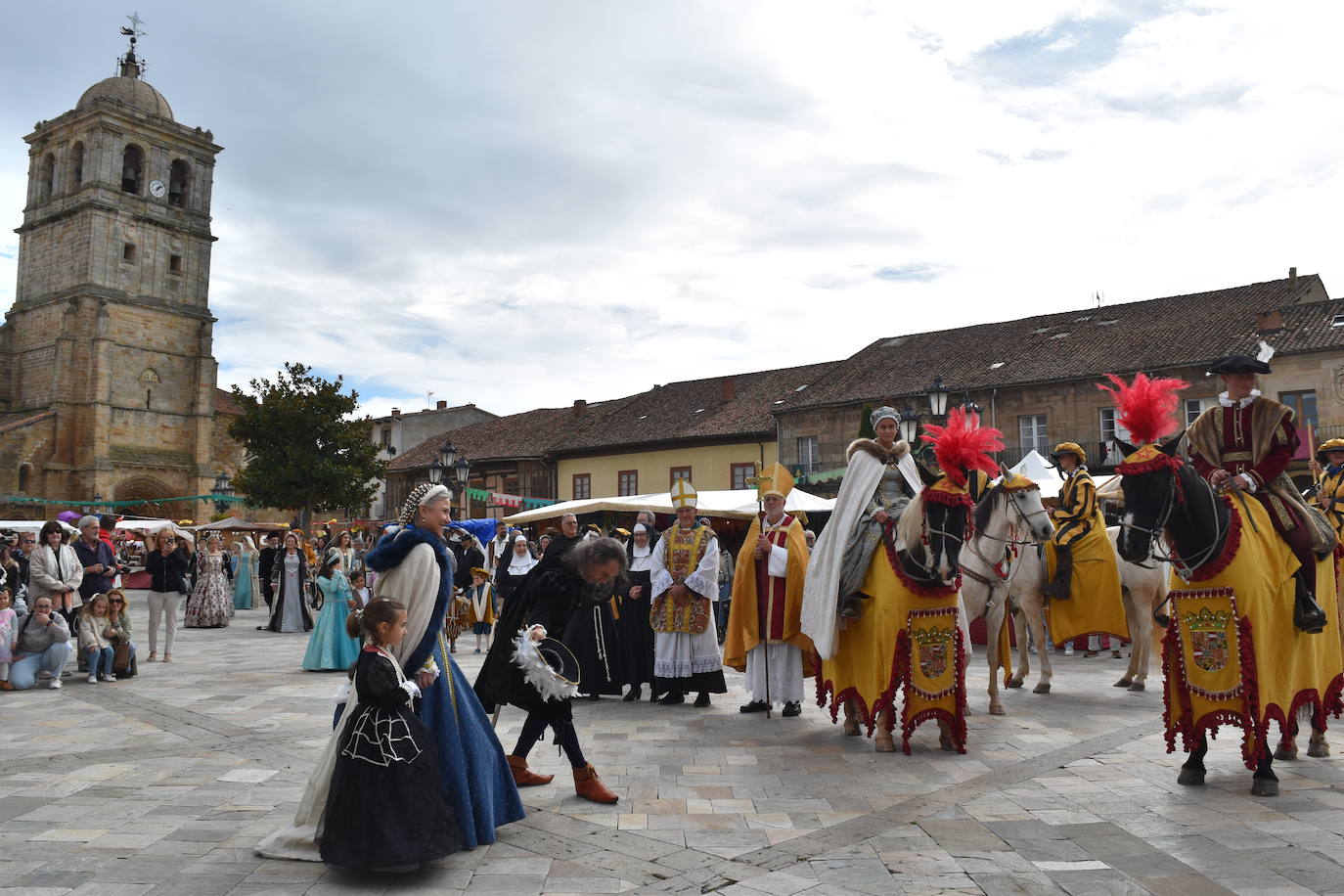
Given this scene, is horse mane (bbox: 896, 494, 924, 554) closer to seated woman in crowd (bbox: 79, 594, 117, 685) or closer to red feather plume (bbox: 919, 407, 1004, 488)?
red feather plume (bbox: 919, 407, 1004, 488)

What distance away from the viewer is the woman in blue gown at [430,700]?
4297 millimetres

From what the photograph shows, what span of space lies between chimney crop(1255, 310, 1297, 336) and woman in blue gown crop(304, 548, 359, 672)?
28.5 meters

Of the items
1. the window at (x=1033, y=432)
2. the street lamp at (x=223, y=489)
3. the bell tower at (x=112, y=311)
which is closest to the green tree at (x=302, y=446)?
the street lamp at (x=223, y=489)

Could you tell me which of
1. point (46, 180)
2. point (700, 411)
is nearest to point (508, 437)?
point (700, 411)

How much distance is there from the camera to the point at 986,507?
7.89 m

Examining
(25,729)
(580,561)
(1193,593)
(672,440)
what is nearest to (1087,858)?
(1193,593)

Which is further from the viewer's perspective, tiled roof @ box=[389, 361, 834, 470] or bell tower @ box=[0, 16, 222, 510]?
bell tower @ box=[0, 16, 222, 510]

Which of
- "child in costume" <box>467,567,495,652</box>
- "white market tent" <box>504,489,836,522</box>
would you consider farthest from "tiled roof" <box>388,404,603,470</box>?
"child in costume" <box>467,567,495,652</box>

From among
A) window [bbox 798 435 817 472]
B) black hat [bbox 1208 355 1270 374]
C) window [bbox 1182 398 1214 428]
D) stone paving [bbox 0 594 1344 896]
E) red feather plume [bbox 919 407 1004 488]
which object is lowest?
stone paving [bbox 0 594 1344 896]

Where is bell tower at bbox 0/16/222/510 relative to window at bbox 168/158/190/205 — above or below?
below

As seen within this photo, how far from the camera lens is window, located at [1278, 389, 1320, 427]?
27203 mm

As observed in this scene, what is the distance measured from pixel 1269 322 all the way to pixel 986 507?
88.2 ft

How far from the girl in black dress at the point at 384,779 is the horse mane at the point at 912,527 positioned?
349cm

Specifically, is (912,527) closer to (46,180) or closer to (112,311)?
(112,311)
